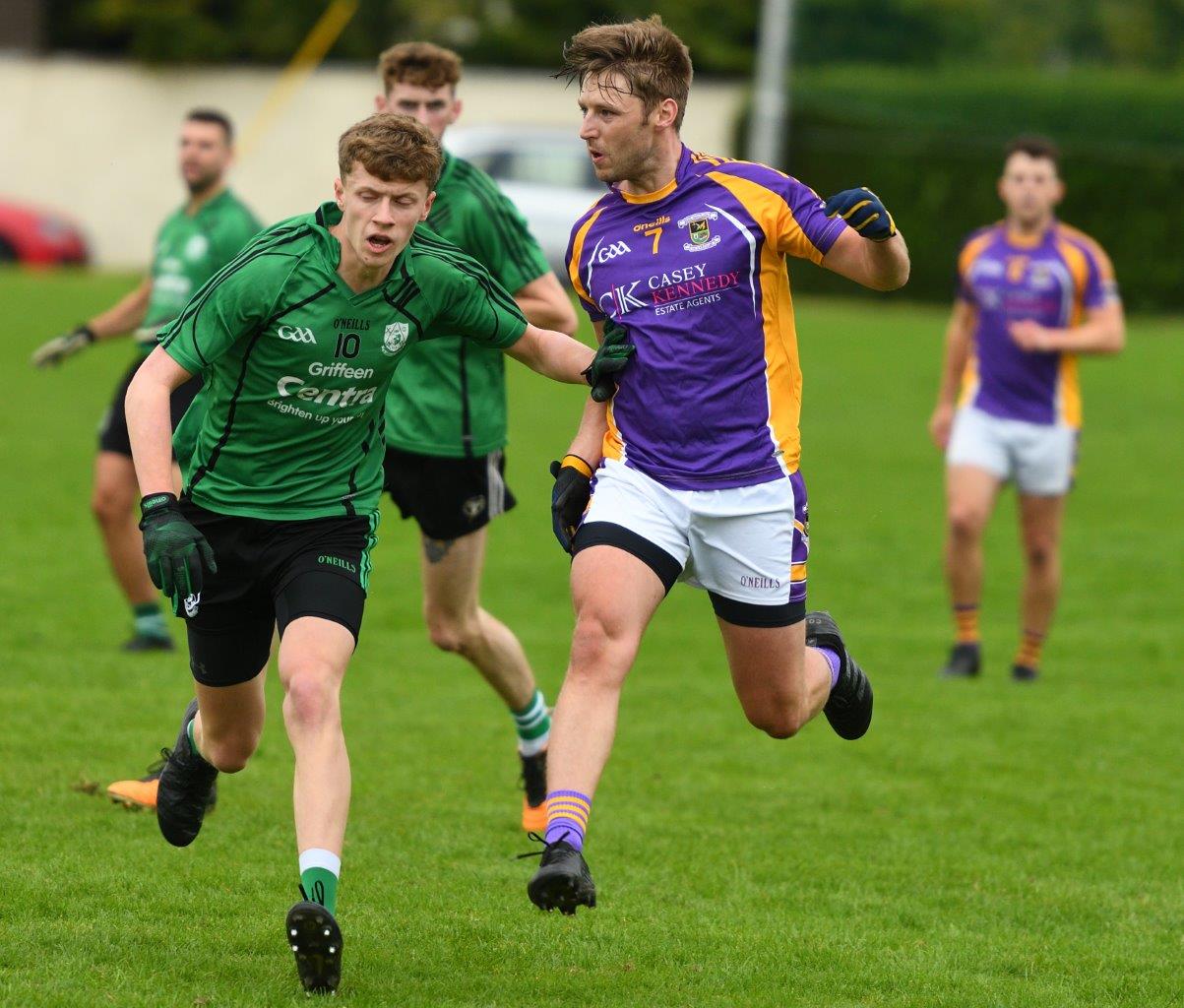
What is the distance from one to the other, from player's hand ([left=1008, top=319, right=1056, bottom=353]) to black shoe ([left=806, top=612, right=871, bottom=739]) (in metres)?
4.00

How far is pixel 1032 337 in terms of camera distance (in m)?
9.78

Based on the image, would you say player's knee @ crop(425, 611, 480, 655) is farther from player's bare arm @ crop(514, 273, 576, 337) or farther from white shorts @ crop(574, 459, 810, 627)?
white shorts @ crop(574, 459, 810, 627)

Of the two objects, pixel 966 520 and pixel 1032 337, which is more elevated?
pixel 1032 337

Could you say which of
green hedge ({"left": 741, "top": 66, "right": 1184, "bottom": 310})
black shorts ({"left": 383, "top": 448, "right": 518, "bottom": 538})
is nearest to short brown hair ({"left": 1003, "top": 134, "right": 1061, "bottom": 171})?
black shorts ({"left": 383, "top": 448, "right": 518, "bottom": 538})

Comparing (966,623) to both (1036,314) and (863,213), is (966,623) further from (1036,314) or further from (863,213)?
(863,213)

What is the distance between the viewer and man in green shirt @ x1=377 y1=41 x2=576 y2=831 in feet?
22.2

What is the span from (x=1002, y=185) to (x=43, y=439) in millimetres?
8944

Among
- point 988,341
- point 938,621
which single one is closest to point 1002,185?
point 988,341

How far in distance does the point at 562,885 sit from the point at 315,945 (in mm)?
606

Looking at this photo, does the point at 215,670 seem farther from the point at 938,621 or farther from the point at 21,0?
the point at 21,0

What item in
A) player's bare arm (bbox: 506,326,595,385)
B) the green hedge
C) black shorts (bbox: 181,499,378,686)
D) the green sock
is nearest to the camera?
black shorts (bbox: 181,499,378,686)

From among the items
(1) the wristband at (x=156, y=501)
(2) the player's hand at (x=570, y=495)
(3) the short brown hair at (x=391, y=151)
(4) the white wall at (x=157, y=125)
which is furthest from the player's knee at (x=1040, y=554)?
(4) the white wall at (x=157, y=125)

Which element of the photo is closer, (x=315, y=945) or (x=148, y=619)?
(x=315, y=945)

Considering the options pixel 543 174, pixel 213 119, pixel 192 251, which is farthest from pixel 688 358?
pixel 543 174
